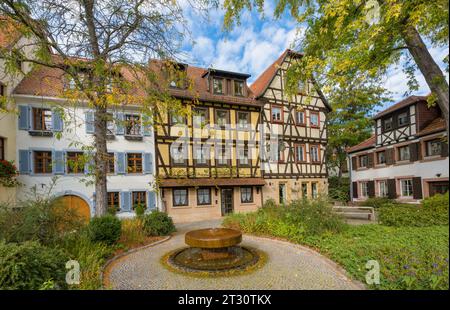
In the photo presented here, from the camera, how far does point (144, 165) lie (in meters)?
14.4

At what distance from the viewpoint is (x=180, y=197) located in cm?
1463

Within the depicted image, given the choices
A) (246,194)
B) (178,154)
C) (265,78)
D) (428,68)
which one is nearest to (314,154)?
(246,194)

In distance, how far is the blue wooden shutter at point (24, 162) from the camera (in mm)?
12117

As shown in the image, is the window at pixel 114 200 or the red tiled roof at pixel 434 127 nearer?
the red tiled roof at pixel 434 127

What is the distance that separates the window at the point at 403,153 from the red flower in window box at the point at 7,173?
14556mm

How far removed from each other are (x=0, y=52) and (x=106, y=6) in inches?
124

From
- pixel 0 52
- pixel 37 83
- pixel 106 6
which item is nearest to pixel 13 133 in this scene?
pixel 37 83

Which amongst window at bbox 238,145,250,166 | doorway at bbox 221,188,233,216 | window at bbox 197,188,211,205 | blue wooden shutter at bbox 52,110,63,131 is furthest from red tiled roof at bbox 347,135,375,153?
blue wooden shutter at bbox 52,110,63,131

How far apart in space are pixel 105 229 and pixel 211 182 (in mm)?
8017

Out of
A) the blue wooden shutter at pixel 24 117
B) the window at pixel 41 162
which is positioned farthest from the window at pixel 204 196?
the blue wooden shutter at pixel 24 117

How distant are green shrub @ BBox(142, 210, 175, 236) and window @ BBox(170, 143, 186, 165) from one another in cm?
506

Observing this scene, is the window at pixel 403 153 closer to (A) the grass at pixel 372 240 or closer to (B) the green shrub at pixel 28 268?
(A) the grass at pixel 372 240

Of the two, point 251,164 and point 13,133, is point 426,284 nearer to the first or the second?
point 251,164

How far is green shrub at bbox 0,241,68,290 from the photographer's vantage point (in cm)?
362
